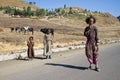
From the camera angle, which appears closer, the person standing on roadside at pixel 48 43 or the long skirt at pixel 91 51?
the long skirt at pixel 91 51

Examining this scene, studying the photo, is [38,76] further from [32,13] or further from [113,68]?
[32,13]

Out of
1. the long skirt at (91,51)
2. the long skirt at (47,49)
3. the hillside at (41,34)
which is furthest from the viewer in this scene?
the hillside at (41,34)

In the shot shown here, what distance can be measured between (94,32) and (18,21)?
203 feet

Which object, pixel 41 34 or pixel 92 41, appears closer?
pixel 92 41

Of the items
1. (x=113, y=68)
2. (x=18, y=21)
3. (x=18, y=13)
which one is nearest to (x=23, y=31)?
(x=18, y=21)

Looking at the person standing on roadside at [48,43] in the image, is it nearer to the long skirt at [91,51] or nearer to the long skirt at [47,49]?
the long skirt at [47,49]

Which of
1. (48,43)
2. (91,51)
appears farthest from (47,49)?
(91,51)

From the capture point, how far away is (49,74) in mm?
12664

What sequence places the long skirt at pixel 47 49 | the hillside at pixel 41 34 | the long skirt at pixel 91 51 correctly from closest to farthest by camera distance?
the long skirt at pixel 91 51 < the long skirt at pixel 47 49 < the hillside at pixel 41 34

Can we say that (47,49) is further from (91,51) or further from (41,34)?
(41,34)

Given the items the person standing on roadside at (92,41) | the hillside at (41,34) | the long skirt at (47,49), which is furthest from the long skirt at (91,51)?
the hillside at (41,34)

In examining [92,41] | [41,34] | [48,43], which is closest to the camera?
[92,41]

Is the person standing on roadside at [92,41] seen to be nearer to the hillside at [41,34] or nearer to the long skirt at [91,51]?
the long skirt at [91,51]

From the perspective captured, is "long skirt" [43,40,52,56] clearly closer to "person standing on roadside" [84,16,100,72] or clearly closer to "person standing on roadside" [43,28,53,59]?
"person standing on roadside" [43,28,53,59]
